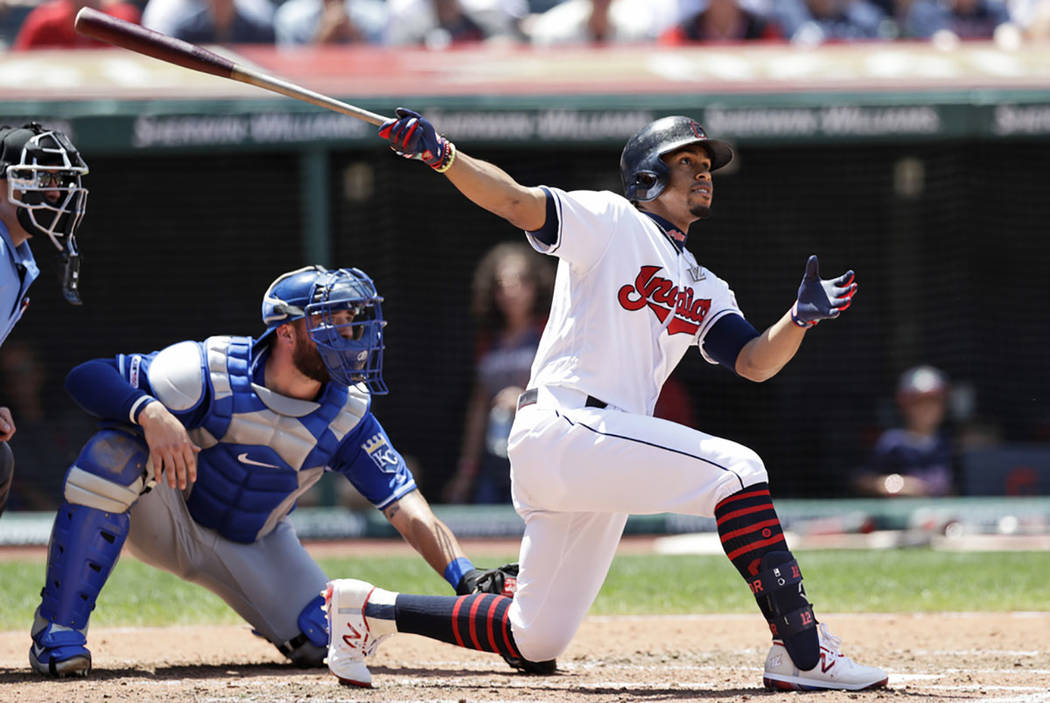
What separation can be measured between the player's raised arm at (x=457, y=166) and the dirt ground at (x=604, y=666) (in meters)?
1.23

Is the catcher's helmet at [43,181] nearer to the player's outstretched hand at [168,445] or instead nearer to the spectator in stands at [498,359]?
the player's outstretched hand at [168,445]

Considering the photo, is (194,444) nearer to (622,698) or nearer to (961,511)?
(622,698)

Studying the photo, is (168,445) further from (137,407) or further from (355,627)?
(355,627)

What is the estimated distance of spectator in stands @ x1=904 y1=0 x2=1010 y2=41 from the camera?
10.9 meters

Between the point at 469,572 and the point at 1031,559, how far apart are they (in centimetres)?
430

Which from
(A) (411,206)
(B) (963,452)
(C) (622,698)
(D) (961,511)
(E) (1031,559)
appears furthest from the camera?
(A) (411,206)

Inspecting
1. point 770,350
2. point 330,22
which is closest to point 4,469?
point 770,350

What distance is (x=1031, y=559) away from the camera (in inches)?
306

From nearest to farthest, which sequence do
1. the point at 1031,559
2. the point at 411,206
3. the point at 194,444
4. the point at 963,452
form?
the point at 194,444 → the point at 1031,559 → the point at 963,452 → the point at 411,206

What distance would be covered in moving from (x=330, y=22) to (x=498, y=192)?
23.6 feet

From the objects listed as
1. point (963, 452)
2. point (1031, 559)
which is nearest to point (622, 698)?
point (1031, 559)

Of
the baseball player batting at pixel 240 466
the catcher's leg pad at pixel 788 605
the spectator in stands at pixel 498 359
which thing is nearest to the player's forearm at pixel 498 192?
the baseball player batting at pixel 240 466

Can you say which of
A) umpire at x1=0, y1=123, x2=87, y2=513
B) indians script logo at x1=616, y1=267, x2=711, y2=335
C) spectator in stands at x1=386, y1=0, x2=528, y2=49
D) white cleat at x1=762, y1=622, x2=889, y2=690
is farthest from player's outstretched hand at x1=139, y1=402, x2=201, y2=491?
spectator in stands at x1=386, y1=0, x2=528, y2=49

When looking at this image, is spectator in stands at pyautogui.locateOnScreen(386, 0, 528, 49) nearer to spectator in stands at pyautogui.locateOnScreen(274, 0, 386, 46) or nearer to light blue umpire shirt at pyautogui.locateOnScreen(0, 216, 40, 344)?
spectator in stands at pyautogui.locateOnScreen(274, 0, 386, 46)
